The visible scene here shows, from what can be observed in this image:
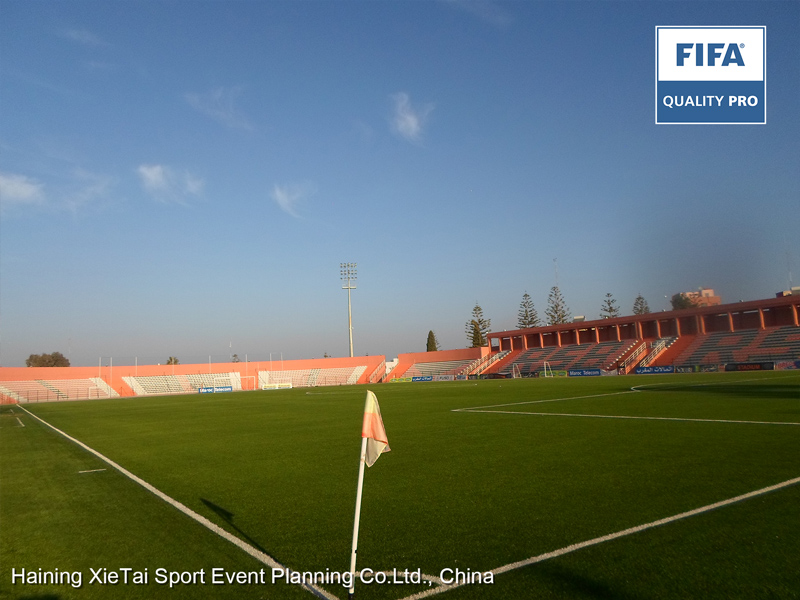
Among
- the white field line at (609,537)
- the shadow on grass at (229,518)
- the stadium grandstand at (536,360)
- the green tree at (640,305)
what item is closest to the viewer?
the white field line at (609,537)

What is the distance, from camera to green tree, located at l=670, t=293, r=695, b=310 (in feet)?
355

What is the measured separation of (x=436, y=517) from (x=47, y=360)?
120587mm

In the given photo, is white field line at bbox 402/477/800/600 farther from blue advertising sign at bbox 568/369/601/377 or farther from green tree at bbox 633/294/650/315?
green tree at bbox 633/294/650/315

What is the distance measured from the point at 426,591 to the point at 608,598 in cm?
119

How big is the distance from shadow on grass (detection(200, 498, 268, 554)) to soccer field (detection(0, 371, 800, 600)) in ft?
0.12

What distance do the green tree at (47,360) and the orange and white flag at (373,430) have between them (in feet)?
393

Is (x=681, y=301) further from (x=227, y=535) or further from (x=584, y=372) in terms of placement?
(x=227, y=535)

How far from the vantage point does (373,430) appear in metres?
3.89

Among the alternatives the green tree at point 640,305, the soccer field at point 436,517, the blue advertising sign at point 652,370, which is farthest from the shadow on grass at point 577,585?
the green tree at point 640,305

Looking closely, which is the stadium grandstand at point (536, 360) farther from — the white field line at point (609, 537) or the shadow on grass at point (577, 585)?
the shadow on grass at point (577, 585)

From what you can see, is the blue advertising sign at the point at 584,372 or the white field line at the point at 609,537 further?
the blue advertising sign at the point at 584,372

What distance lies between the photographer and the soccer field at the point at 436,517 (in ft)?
12.8

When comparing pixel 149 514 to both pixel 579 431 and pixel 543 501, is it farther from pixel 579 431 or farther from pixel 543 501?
pixel 579 431

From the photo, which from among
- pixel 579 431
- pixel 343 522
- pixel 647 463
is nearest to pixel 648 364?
pixel 579 431
